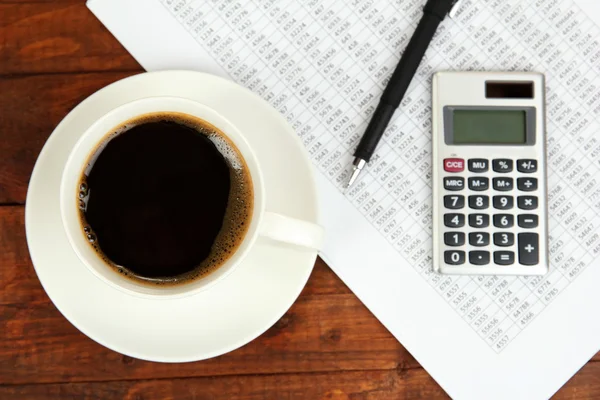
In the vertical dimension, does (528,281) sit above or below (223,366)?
above

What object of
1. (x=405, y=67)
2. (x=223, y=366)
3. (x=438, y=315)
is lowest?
(x=223, y=366)

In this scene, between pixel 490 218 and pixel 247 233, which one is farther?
pixel 490 218

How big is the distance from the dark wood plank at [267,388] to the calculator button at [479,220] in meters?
0.14

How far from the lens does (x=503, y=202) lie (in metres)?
0.52

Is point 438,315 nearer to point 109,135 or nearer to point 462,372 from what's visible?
point 462,372

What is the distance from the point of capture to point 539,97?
21.2 inches

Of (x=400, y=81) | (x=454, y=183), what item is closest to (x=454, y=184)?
(x=454, y=183)

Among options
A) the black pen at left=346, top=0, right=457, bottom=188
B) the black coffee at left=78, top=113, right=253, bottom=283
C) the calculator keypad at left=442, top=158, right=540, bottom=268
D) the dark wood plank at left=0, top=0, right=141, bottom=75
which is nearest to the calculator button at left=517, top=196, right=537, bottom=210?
the calculator keypad at left=442, top=158, right=540, bottom=268

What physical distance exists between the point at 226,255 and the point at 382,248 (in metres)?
0.15

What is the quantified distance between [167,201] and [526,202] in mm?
308

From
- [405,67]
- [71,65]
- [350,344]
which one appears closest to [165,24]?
[71,65]

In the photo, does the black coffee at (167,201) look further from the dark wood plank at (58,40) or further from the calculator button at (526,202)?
the calculator button at (526,202)

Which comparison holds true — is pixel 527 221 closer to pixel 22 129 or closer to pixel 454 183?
pixel 454 183

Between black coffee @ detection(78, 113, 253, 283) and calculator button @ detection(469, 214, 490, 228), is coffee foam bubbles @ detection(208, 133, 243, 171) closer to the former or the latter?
black coffee @ detection(78, 113, 253, 283)
